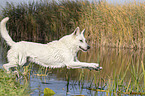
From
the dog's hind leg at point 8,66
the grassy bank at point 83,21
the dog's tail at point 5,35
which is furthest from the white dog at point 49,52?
the grassy bank at point 83,21

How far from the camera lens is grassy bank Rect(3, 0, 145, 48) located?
55.3 ft

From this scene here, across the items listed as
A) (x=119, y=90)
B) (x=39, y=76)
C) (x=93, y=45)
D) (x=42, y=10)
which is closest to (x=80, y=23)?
(x=93, y=45)

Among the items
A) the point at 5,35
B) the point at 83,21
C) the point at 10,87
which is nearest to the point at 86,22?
the point at 83,21

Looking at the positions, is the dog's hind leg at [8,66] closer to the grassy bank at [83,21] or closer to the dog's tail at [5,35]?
the dog's tail at [5,35]

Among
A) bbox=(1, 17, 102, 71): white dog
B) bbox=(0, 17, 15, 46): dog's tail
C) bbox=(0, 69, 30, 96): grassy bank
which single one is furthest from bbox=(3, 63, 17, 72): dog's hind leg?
bbox=(0, 17, 15, 46): dog's tail

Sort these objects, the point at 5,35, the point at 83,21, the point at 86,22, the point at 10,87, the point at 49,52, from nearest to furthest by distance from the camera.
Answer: the point at 10,87 → the point at 49,52 → the point at 5,35 → the point at 86,22 → the point at 83,21

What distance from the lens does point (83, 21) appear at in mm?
18531

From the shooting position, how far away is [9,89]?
5113 millimetres

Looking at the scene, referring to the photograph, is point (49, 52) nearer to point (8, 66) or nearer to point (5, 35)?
point (8, 66)

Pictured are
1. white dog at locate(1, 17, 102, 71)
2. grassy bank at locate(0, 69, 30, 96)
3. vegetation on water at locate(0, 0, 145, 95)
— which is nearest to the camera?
grassy bank at locate(0, 69, 30, 96)

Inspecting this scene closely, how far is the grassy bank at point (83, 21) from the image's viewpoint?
16.9 meters

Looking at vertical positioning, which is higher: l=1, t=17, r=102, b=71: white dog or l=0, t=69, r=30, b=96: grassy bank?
l=1, t=17, r=102, b=71: white dog

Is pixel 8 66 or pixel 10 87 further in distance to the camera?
pixel 8 66

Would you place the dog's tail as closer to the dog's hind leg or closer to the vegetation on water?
the dog's hind leg
